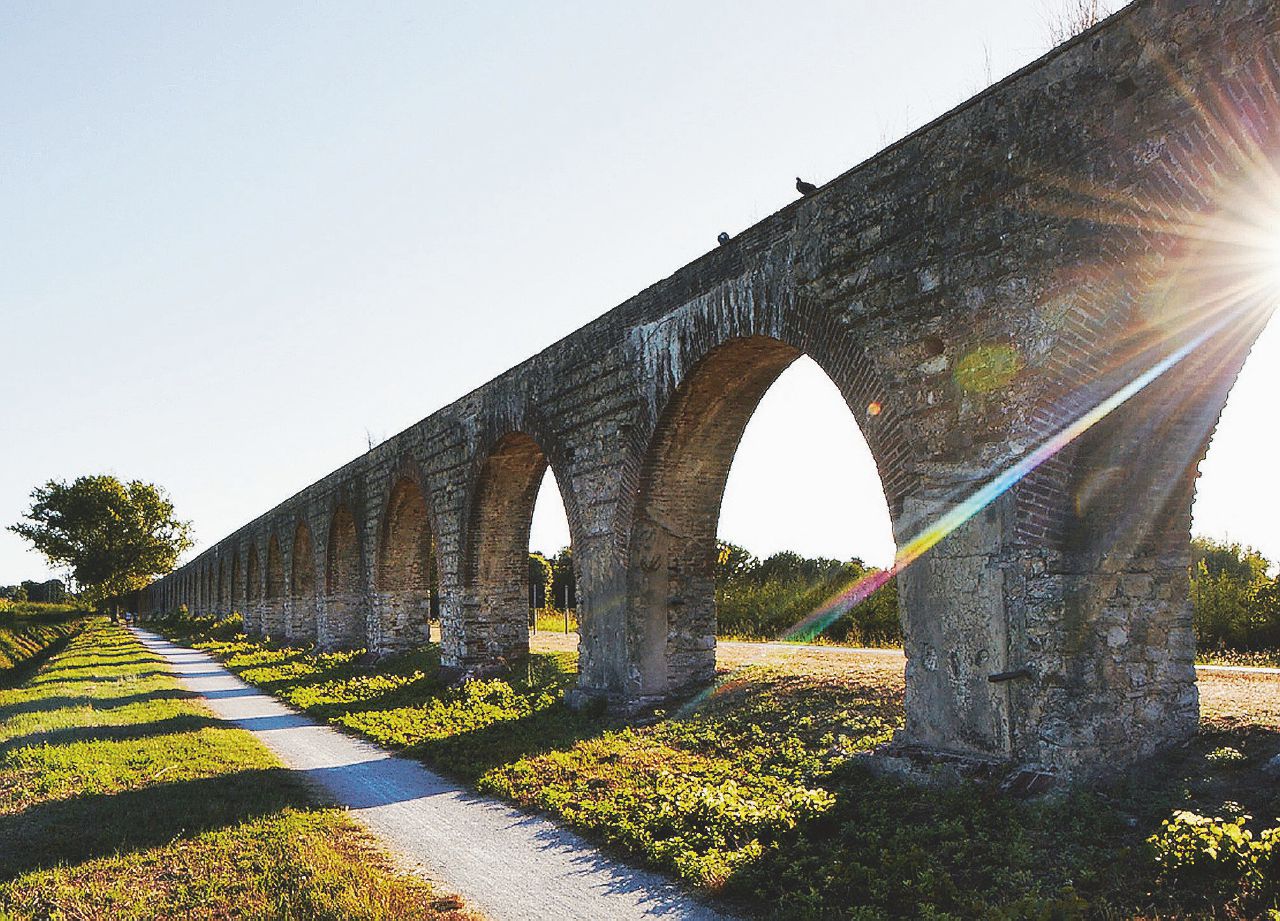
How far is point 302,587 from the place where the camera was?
965 inches

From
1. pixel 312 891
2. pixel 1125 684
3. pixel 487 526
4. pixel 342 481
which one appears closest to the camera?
pixel 312 891

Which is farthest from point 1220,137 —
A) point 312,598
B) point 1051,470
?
point 312,598

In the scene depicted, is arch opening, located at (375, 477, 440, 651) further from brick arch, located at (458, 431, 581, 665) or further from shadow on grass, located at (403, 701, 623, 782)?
shadow on grass, located at (403, 701, 623, 782)

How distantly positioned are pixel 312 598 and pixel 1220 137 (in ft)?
75.0

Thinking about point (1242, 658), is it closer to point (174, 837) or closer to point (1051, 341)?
point (1051, 341)

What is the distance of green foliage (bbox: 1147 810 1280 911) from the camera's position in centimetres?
355

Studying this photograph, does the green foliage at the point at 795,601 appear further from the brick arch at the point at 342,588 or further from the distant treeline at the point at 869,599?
the brick arch at the point at 342,588

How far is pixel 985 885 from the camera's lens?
415 centimetres

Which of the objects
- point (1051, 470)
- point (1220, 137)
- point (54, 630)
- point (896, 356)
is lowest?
point (54, 630)

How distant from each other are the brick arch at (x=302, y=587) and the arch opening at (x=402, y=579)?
7.26 meters

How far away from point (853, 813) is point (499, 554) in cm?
854

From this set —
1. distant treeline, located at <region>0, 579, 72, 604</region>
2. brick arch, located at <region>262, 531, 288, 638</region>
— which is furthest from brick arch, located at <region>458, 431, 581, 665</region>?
distant treeline, located at <region>0, 579, 72, 604</region>

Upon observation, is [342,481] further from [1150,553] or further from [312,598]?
[1150,553]

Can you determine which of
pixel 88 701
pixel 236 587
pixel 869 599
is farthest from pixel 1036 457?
pixel 236 587
